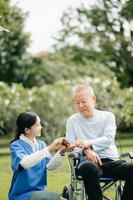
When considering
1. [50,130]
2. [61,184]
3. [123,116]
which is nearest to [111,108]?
[123,116]

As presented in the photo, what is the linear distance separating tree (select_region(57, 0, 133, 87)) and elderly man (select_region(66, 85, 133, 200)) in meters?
27.4

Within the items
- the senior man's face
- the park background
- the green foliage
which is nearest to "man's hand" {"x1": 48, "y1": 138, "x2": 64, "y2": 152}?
the senior man's face

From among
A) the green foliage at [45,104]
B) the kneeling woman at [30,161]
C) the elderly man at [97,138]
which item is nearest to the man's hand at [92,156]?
the elderly man at [97,138]

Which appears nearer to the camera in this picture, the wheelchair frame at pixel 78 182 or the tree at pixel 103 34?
the wheelchair frame at pixel 78 182

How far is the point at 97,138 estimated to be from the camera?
485cm

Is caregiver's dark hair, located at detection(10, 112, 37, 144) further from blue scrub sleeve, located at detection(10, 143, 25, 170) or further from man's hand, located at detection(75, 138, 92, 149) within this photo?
man's hand, located at detection(75, 138, 92, 149)

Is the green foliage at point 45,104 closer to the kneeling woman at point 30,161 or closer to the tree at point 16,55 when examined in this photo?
the tree at point 16,55

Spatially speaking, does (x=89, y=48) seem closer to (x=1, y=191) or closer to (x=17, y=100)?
(x=17, y=100)

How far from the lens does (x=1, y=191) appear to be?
23.9 ft

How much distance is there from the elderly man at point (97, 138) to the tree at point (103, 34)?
89.9 ft

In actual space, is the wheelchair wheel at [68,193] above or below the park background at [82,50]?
below

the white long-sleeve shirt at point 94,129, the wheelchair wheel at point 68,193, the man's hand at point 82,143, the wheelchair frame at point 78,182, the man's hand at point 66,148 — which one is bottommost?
the wheelchair wheel at point 68,193

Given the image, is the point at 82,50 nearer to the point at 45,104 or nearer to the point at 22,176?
the point at 45,104

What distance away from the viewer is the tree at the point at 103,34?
3253cm
